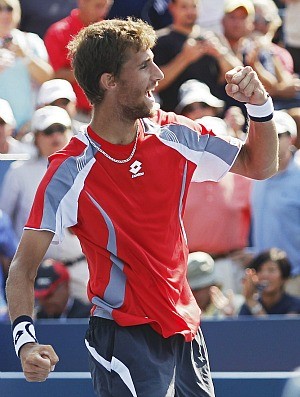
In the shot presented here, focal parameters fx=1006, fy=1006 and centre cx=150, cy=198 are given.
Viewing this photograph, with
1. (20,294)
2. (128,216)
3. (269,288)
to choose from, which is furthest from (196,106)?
(20,294)

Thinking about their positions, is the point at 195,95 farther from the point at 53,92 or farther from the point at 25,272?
the point at 25,272

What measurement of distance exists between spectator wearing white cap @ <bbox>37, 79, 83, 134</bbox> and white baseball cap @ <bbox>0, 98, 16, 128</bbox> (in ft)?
0.80

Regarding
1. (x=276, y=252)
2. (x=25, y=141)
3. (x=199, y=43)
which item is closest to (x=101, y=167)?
(x=276, y=252)

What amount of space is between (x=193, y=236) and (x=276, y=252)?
64 centimetres

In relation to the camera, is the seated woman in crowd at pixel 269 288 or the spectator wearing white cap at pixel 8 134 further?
the spectator wearing white cap at pixel 8 134

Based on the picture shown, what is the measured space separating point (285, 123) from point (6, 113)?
1.89 metres

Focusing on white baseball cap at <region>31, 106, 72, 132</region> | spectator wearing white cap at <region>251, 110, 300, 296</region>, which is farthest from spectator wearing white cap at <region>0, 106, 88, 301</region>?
spectator wearing white cap at <region>251, 110, 300, 296</region>

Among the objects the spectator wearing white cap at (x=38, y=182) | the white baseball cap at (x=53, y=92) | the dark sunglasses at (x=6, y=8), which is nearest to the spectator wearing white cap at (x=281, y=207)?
the spectator wearing white cap at (x=38, y=182)

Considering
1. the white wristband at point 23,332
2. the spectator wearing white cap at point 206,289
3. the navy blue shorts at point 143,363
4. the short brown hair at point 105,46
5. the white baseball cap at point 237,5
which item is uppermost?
the short brown hair at point 105,46

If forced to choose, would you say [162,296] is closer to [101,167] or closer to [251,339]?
[101,167]

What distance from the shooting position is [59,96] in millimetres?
6977

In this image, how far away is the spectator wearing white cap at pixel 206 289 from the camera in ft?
20.3

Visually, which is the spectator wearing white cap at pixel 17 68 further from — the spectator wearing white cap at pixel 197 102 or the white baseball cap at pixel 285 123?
the white baseball cap at pixel 285 123

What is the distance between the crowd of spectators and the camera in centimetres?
625
